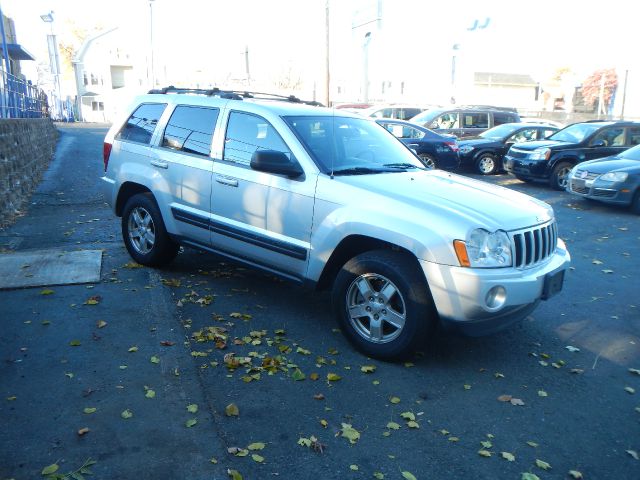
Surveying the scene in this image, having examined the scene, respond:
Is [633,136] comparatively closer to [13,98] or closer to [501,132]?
[501,132]

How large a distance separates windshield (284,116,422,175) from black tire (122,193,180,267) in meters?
1.98

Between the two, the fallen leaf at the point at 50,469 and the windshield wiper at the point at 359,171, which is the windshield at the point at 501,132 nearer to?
the windshield wiper at the point at 359,171

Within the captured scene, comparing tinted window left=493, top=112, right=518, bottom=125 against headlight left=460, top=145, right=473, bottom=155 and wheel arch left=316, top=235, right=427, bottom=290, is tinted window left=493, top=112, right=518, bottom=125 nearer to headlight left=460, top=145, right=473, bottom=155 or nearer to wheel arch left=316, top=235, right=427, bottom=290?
headlight left=460, top=145, right=473, bottom=155

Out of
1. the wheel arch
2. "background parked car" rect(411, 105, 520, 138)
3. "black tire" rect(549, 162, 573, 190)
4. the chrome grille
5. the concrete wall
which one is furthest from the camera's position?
"background parked car" rect(411, 105, 520, 138)

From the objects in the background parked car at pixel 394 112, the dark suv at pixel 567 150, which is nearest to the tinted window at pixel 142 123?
the dark suv at pixel 567 150

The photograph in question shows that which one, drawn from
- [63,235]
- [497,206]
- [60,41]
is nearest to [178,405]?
[497,206]

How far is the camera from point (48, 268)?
20.2 feet

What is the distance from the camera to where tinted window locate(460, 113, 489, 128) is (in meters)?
18.4

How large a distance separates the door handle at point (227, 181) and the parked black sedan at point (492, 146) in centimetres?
1202

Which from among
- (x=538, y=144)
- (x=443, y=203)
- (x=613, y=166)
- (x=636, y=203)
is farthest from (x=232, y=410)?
(x=538, y=144)

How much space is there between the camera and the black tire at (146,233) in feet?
19.8

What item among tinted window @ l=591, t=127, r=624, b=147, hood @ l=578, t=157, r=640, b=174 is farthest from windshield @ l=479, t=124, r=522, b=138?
hood @ l=578, t=157, r=640, b=174

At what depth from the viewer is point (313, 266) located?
4.61 metres

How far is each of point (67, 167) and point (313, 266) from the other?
13.3 meters
